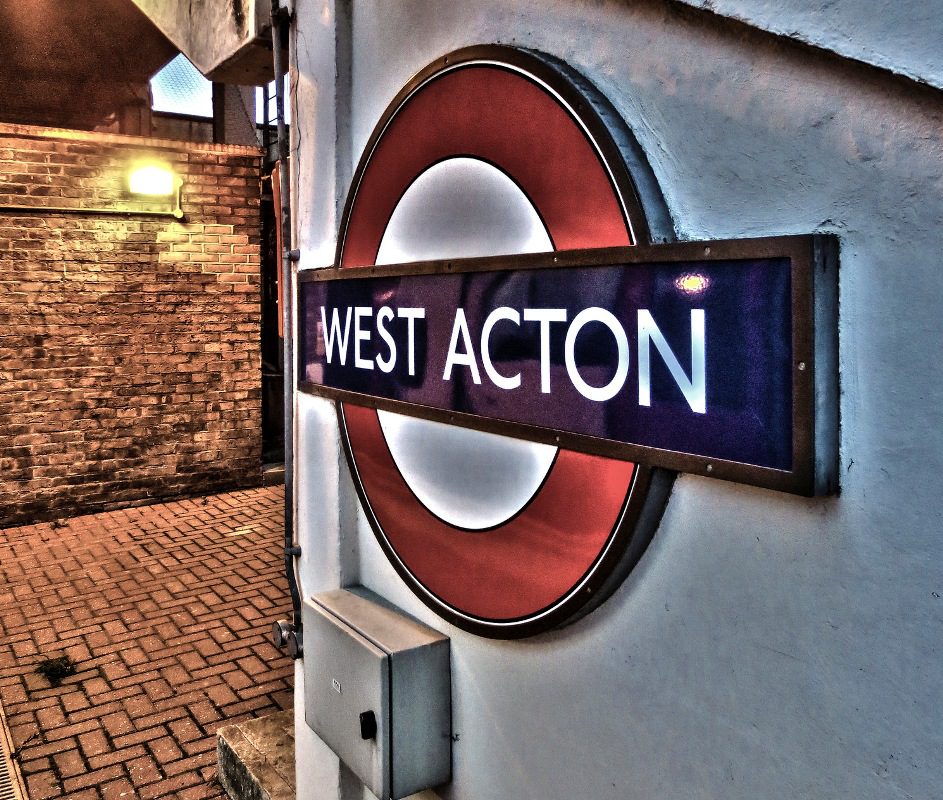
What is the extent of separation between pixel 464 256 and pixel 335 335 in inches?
22.3

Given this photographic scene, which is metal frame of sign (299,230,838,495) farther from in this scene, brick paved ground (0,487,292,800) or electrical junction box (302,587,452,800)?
brick paved ground (0,487,292,800)

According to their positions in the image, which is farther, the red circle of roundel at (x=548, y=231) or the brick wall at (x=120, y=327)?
the brick wall at (x=120, y=327)

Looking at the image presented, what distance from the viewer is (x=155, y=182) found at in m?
6.95

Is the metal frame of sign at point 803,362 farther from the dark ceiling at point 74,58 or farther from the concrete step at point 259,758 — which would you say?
the dark ceiling at point 74,58

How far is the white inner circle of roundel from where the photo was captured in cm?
160

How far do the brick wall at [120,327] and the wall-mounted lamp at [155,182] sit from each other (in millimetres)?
69

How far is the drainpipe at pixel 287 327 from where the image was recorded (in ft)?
8.34

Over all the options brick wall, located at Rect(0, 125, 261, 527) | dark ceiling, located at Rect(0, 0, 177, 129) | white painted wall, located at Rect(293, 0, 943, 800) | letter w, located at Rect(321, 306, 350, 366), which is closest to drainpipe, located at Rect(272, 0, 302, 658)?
letter w, located at Rect(321, 306, 350, 366)

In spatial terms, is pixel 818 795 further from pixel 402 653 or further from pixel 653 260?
pixel 402 653

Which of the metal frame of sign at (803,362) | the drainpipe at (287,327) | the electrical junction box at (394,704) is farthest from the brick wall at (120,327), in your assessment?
the metal frame of sign at (803,362)

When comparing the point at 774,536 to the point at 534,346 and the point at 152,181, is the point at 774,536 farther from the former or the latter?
the point at 152,181

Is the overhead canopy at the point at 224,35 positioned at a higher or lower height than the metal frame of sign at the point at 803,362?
higher

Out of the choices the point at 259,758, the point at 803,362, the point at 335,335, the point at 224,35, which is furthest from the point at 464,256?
the point at 259,758

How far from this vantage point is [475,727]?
1.88 meters
